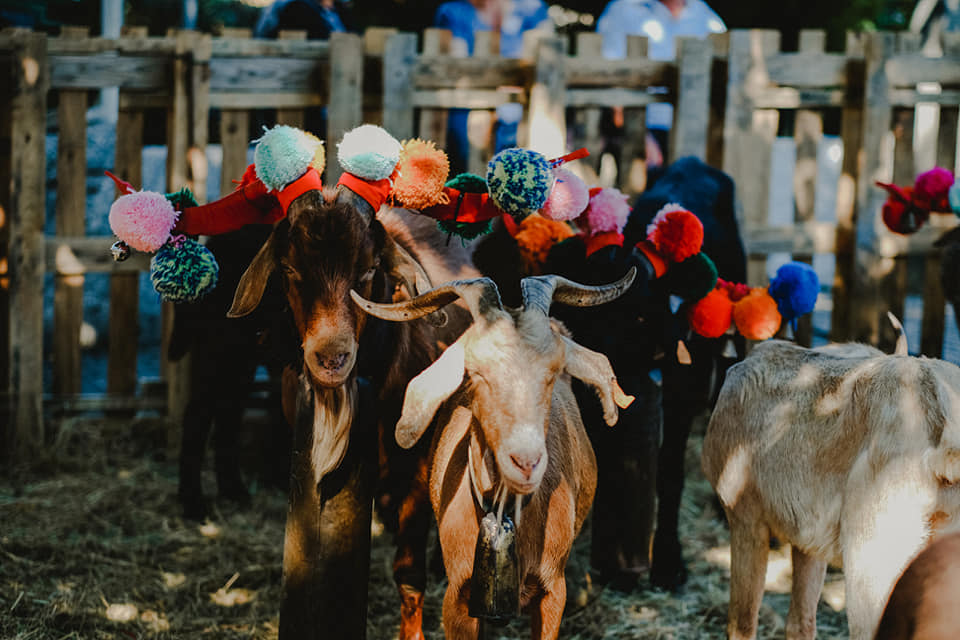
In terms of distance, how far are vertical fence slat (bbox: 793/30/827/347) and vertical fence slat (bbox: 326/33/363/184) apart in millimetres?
3069

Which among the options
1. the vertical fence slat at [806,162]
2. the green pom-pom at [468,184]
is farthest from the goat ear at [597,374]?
the vertical fence slat at [806,162]

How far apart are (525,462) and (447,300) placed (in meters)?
0.67

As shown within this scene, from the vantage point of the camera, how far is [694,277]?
13.3 feet

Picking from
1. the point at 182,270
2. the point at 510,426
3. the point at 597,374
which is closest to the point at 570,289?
the point at 597,374

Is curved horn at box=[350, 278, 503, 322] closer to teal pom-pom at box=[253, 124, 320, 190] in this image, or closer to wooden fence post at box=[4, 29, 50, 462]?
teal pom-pom at box=[253, 124, 320, 190]

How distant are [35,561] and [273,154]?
113 inches

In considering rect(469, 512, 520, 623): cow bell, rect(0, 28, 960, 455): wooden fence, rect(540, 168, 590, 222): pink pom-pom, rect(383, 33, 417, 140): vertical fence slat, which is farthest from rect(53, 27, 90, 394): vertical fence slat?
rect(469, 512, 520, 623): cow bell

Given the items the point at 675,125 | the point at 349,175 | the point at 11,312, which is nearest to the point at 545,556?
the point at 349,175

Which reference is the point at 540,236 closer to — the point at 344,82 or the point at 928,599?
the point at 344,82

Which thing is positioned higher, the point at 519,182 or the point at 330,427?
the point at 519,182

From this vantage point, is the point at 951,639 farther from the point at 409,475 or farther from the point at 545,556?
the point at 409,475

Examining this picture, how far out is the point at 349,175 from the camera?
3.38m

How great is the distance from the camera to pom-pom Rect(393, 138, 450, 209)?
347cm

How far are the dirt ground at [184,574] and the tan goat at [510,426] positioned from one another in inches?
44.1
